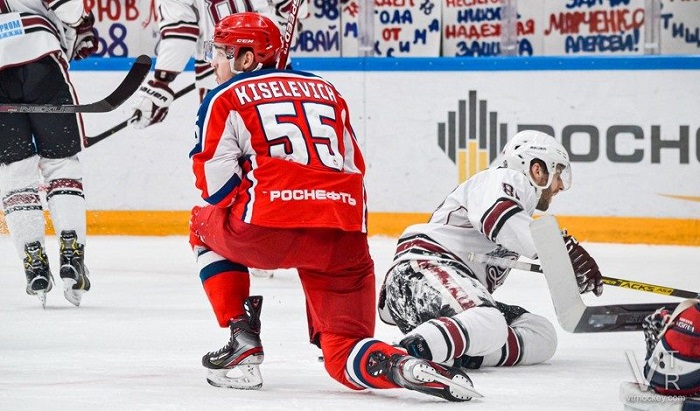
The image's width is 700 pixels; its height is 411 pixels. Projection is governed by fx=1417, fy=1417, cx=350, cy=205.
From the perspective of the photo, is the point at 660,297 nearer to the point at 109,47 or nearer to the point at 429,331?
the point at 429,331

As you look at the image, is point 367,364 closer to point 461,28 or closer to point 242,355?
point 242,355

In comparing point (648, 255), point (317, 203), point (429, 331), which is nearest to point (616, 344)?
point (429, 331)

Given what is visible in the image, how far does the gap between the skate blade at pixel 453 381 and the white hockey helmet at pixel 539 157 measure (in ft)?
2.38

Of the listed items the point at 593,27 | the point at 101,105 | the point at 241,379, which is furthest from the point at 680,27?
the point at 241,379

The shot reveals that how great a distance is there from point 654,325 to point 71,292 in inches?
92.7

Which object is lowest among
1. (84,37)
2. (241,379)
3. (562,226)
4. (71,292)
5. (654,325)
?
(562,226)

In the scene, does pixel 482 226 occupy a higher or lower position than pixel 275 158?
lower

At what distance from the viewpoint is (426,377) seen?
9.31 ft

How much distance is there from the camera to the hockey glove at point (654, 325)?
271 centimetres

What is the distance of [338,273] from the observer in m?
3.09

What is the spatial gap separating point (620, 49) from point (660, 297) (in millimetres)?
1889

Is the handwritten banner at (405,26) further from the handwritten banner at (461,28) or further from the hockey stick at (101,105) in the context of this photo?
the hockey stick at (101,105)

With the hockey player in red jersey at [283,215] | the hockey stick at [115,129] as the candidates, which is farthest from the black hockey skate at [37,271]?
the hockey stick at [115,129]

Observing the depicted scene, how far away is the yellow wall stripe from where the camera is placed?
5.95 metres
